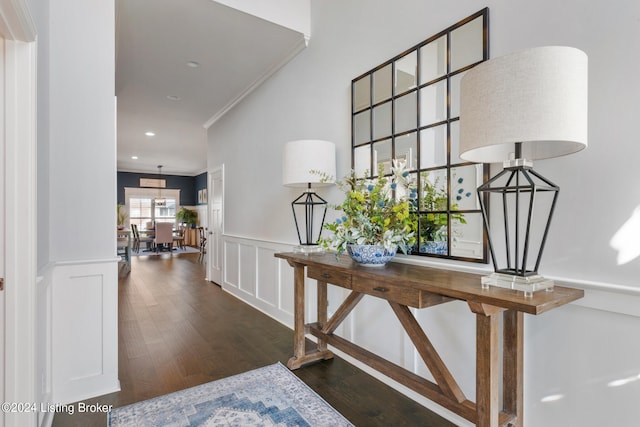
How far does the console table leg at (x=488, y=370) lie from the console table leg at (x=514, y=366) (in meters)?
0.26

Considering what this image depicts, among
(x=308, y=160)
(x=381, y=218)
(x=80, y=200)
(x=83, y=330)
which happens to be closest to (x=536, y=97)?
(x=381, y=218)

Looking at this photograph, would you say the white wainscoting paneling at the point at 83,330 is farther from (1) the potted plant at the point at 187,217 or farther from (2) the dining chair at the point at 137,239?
(1) the potted plant at the point at 187,217

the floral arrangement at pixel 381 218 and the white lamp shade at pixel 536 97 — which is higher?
the white lamp shade at pixel 536 97

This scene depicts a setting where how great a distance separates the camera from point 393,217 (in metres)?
1.91

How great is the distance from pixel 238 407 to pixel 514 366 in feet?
4.97

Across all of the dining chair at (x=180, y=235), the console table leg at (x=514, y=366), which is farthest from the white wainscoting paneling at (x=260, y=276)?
the dining chair at (x=180, y=235)

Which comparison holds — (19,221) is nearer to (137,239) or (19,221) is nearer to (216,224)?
(216,224)

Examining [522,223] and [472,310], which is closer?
[472,310]

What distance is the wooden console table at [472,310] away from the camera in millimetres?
1229

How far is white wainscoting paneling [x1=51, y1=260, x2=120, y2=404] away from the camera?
2047 millimetres

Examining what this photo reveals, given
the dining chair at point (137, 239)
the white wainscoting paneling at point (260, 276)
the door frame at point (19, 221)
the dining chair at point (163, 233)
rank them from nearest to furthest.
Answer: the door frame at point (19, 221), the white wainscoting paneling at point (260, 276), the dining chair at point (163, 233), the dining chair at point (137, 239)

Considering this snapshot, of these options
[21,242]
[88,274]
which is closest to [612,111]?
[21,242]

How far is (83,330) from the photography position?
212 centimetres

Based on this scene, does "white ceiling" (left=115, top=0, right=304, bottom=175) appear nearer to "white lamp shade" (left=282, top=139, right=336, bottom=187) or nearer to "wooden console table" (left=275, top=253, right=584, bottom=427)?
"white lamp shade" (left=282, top=139, right=336, bottom=187)
